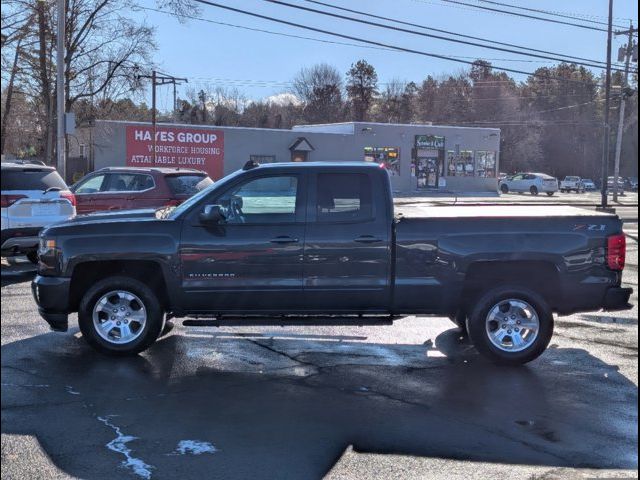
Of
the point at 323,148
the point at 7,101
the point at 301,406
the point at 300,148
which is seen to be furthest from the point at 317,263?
the point at 323,148

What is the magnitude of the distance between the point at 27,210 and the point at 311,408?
Answer: 10.3ft

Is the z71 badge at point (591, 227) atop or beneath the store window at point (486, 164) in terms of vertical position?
beneath

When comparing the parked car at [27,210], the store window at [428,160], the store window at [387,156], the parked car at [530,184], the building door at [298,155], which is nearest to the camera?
the parked car at [27,210]

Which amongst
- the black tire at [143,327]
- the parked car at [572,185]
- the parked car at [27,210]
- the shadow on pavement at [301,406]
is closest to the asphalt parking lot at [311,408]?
the shadow on pavement at [301,406]

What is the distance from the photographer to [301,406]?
17.4 feet

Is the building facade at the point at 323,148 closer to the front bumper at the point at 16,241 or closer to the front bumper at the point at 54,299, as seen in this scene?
the front bumper at the point at 54,299

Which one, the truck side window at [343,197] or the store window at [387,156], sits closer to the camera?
the truck side window at [343,197]

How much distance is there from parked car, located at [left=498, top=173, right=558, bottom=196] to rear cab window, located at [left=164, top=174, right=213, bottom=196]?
42.2 metres

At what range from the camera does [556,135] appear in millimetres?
72500

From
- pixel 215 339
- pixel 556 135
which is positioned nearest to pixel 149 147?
pixel 215 339

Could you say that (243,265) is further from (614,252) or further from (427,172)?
(427,172)

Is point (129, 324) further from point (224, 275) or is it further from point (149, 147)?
point (149, 147)

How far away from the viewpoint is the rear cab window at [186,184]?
13444 millimetres

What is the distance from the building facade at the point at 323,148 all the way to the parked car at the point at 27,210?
88.8 feet
